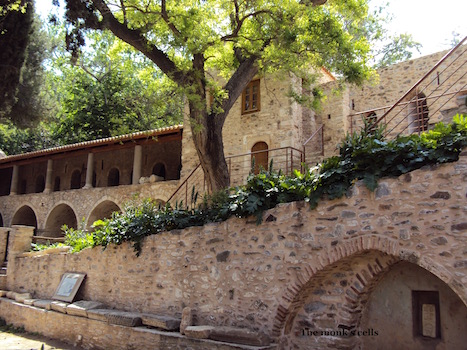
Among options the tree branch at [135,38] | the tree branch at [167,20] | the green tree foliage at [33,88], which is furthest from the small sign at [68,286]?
the green tree foliage at [33,88]

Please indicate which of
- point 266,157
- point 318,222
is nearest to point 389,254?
point 318,222

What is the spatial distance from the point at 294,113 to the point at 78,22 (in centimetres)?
587

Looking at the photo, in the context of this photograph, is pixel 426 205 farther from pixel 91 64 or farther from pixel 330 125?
pixel 91 64

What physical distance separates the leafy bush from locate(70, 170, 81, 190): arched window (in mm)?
15043

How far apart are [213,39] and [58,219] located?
44.9ft

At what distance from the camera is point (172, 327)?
664 centimetres

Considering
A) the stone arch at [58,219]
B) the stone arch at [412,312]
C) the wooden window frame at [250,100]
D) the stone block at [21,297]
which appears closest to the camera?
the stone arch at [412,312]

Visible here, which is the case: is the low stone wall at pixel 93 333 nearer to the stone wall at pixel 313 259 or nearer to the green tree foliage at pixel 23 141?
the stone wall at pixel 313 259

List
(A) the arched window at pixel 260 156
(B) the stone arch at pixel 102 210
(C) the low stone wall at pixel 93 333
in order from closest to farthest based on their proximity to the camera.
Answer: (C) the low stone wall at pixel 93 333 → (A) the arched window at pixel 260 156 → (B) the stone arch at pixel 102 210

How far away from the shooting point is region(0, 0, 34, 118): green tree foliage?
9.95m

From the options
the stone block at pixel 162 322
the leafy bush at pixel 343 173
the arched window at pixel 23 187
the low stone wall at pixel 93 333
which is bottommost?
the low stone wall at pixel 93 333

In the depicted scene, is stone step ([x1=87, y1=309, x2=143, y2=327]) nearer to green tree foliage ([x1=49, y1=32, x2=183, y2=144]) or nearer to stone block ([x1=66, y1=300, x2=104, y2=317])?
stone block ([x1=66, y1=300, x2=104, y2=317])

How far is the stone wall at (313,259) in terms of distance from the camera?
429cm

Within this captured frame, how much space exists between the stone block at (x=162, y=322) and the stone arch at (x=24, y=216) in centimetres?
1589
